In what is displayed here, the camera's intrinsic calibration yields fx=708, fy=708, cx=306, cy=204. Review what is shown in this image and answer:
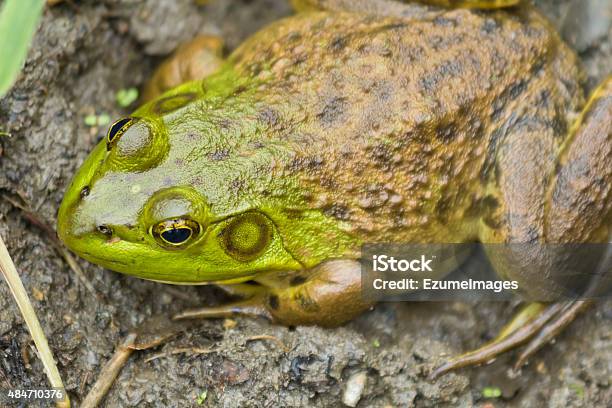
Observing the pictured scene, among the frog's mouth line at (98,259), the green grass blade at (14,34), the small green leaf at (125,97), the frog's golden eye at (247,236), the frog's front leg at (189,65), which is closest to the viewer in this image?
the green grass blade at (14,34)

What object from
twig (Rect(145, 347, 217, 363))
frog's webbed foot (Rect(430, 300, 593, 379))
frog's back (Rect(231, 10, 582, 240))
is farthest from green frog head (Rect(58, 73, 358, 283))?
frog's webbed foot (Rect(430, 300, 593, 379))

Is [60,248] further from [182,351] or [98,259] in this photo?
[182,351]

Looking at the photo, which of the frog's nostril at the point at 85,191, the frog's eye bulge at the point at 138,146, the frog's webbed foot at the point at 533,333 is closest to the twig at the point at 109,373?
the frog's nostril at the point at 85,191

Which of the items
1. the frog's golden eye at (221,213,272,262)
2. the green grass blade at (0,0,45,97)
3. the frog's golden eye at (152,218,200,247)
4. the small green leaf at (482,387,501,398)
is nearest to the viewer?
the green grass blade at (0,0,45,97)

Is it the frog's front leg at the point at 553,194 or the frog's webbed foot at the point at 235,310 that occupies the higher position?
the frog's front leg at the point at 553,194

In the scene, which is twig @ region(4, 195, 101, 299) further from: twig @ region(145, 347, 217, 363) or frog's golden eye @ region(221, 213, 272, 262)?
frog's golden eye @ region(221, 213, 272, 262)

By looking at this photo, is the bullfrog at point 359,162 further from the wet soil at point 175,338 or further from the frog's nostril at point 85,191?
the wet soil at point 175,338
